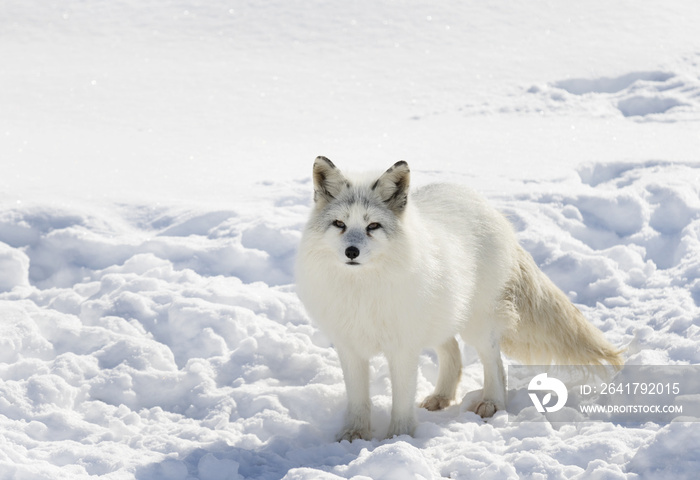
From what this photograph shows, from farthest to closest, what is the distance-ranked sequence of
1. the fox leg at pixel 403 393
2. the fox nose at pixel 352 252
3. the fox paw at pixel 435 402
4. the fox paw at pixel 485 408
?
1. the fox paw at pixel 435 402
2. the fox paw at pixel 485 408
3. the fox leg at pixel 403 393
4. the fox nose at pixel 352 252

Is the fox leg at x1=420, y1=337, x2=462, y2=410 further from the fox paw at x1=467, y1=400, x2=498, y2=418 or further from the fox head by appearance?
the fox head

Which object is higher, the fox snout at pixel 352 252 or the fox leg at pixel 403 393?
the fox snout at pixel 352 252

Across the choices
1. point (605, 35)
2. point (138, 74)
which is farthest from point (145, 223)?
point (605, 35)

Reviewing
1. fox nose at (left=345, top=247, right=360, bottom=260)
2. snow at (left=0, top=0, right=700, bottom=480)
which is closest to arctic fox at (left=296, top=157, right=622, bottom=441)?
fox nose at (left=345, top=247, right=360, bottom=260)

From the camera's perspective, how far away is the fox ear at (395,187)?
4.51 meters

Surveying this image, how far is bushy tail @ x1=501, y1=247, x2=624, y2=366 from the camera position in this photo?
5.37 metres

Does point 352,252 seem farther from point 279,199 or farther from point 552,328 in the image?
point 279,199

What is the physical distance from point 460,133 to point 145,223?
4.53 meters

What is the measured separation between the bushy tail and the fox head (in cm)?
128

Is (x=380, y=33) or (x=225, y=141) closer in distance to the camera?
(x=225, y=141)

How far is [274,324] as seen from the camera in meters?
5.95

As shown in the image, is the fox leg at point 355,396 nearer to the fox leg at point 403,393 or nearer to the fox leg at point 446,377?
the fox leg at point 403,393

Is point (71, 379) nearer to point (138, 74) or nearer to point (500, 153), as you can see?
point (500, 153)

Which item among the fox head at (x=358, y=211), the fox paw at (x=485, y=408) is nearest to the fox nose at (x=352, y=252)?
the fox head at (x=358, y=211)
